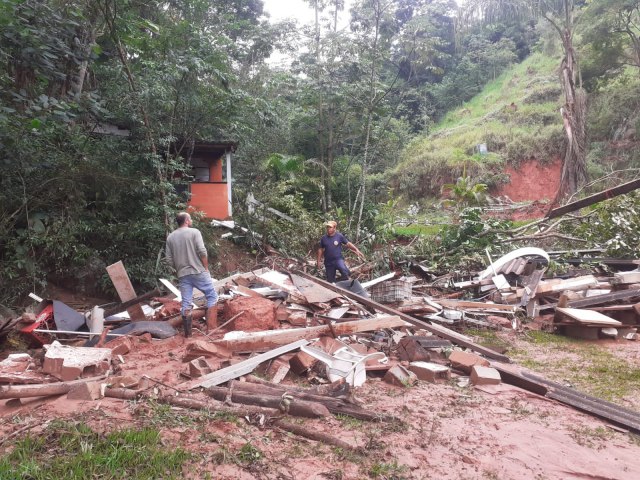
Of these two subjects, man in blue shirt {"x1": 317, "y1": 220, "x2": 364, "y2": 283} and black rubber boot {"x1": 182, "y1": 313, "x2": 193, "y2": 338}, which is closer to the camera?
black rubber boot {"x1": 182, "y1": 313, "x2": 193, "y2": 338}

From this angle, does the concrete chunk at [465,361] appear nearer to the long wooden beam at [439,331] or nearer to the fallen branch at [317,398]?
the long wooden beam at [439,331]

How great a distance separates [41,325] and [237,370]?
10.8 feet

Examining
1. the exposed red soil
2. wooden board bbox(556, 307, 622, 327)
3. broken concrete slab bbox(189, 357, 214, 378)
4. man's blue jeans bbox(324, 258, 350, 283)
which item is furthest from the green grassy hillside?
broken concrete slab bbox(189, 357, 214, 378)

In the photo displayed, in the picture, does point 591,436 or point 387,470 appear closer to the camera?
point 387,470

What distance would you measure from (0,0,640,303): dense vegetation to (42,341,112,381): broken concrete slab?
4058 millimetres

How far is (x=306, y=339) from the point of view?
17.7 ft

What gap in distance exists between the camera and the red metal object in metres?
5.75

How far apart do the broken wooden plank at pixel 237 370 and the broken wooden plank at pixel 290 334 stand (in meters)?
0.27

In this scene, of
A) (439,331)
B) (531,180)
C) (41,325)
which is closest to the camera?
(41,325)

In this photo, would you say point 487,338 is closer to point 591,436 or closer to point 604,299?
point 604,299

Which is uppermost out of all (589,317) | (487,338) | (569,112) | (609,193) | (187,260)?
(569,112)

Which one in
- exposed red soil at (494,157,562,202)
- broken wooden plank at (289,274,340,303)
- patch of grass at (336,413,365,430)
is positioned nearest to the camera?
patch of grass at (336,413,365,430)

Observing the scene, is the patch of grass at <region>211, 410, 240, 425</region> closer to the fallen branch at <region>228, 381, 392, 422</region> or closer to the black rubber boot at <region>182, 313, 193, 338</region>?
the fallen branch at <region>228, 381, 392, 422</region>

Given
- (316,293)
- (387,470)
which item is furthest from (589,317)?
A: (387,470)
